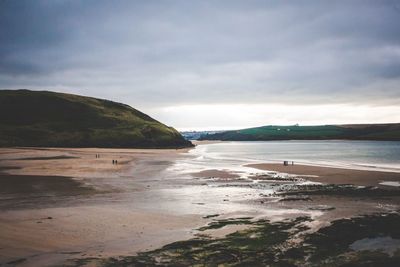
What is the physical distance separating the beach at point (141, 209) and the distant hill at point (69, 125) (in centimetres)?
7831

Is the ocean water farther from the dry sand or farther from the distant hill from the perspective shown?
the distant hill

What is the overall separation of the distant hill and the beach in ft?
257

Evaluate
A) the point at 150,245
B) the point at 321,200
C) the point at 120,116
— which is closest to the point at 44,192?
the point at 150,245

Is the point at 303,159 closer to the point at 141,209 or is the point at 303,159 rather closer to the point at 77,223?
the point at 141,209

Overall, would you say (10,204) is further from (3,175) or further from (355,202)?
(355,202)

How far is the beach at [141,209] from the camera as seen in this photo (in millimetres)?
14414

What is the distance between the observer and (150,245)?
14.6 meters

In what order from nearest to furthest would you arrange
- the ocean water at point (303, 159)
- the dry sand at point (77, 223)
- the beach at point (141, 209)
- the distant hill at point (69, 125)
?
the dry sand at point (77, 223)
the beach at point (141, 209)
the ocean water at point (303, 159)
the distant hill at point (69, 125)

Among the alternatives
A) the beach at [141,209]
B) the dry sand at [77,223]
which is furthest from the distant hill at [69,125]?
the dry sand at [77,223]

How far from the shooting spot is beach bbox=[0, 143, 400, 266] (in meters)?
14.4

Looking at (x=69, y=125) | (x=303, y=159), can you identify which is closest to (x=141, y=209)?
(x=303, y=159)

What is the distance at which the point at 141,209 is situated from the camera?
71.7 feet

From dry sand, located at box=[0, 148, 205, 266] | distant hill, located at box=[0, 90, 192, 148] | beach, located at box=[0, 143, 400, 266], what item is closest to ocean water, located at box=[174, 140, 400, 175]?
beach, located at box=[0, 143, 400, 266]

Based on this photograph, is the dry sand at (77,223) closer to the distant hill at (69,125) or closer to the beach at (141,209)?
the beach at (141,209)
